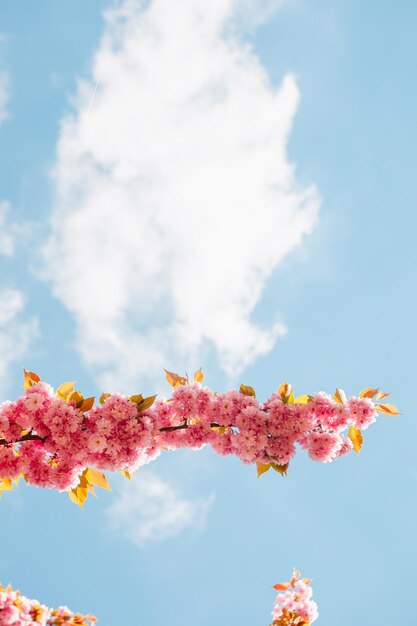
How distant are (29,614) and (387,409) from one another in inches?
174

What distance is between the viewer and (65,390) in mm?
6047

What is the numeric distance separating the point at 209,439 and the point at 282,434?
840mm

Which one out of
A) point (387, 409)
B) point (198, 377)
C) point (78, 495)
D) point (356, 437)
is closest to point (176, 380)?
point (198, 377)

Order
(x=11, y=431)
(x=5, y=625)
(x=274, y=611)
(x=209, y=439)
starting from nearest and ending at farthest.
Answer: (x=5, y=625) → (x=11, y=431) → (x=209, y=439) → (x=274, y=611)

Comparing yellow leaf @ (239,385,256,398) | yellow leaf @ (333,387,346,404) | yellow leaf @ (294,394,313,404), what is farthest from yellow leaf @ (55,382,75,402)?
yellow leaf @ (333,387,346,404)

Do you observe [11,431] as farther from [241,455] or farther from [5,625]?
[241,455]

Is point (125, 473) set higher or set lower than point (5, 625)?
higher

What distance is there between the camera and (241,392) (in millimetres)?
6273

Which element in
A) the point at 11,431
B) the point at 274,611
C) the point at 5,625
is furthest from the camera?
the point at 274,611

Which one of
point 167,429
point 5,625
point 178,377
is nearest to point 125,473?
point 167,429

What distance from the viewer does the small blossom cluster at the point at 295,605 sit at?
7207 millimetres

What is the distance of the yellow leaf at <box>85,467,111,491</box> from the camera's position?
6.12m

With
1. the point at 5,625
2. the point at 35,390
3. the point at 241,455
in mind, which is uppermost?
the point at 35,390

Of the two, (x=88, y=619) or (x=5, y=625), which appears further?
(x=88, y=619)
